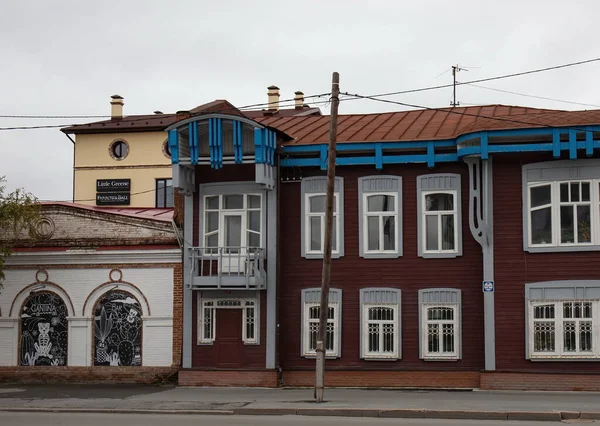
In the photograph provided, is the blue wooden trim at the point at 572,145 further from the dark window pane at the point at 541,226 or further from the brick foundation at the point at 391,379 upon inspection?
the brick foundation at the point at 391,379

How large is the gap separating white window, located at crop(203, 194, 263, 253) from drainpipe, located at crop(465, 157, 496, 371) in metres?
5.98

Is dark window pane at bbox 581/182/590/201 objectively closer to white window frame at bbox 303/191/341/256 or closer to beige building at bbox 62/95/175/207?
white window frame at bbox 303/191/341/256

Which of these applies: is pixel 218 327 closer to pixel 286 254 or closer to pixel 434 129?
pixel 286 254

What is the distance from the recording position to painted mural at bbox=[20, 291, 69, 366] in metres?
28.7

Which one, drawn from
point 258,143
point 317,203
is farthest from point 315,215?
point 258,143

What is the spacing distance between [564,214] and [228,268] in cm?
917

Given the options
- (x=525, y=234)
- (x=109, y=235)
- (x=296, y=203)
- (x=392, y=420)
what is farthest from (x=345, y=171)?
(x=392, y=420)

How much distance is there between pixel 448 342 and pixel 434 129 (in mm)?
6018

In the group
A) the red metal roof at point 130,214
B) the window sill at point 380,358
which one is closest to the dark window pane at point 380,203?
the window sill at point 380,358

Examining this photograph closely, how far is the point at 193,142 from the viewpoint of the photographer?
26750 mm

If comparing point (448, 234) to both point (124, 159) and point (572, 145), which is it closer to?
point (572, 145)

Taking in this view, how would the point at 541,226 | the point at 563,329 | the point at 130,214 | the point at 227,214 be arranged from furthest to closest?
the point at 130,214, the point at 227,214, the point at 541,226, the point at 563,329

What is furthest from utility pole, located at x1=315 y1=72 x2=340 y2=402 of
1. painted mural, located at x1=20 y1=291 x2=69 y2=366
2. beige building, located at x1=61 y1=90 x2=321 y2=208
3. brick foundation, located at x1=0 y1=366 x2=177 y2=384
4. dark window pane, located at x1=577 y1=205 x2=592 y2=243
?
beige building, located at x1=61 y1=90 x2=321 y2=208

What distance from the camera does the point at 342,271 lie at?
27.0 metres
